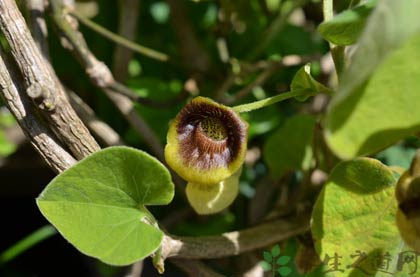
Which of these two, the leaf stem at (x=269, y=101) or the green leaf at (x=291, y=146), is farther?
the green leaf at (x=291, y=146)

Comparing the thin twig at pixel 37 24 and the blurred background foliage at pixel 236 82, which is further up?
the thin twig at pixel 37 24

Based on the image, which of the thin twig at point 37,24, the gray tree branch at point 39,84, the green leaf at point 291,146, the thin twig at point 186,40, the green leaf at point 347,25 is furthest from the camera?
the thin twig at point 186,40

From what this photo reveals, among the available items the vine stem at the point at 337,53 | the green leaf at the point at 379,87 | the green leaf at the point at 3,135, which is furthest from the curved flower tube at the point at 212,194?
the green leaf at the point at 3,135

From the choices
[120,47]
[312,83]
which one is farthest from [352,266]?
[120,47]

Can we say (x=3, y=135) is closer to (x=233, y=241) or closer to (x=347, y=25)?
(x=233, y=241)

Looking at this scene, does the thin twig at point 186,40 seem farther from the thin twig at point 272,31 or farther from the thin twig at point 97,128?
the thin twig at point 97,128

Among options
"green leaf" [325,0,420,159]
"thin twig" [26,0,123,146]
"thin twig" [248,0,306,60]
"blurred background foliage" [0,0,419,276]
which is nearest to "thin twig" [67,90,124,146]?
"thin twig" [26,0,123,146]

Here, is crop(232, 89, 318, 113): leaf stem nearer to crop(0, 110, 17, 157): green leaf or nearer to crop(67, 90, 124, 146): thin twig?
crop(67, 90, 124, 146): thin twig
